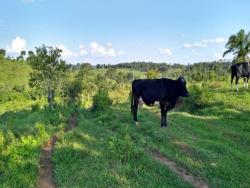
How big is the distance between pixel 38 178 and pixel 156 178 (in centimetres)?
331

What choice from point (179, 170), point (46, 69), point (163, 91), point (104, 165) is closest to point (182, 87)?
point (163, 91)

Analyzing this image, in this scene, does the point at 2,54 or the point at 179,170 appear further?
the point at 2,54

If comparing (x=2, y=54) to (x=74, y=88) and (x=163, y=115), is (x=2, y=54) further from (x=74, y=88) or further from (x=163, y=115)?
(x=163, y=115)

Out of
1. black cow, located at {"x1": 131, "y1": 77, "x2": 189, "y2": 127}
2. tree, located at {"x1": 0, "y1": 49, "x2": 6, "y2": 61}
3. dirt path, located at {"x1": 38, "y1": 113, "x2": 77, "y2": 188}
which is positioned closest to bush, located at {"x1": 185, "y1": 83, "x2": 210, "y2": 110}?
black cow, located at {"x1": 131, "y1": 77, "x2": 189, "y2": 127}

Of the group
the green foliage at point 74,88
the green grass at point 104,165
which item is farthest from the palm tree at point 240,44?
the green grass at point 104,165

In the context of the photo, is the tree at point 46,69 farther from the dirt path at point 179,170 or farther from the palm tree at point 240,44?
the palm tree at point 240,44

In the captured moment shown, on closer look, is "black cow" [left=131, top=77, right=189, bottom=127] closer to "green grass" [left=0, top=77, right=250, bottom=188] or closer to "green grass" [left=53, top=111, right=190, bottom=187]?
"green grass" [left=0, top=77, right=250, bottom=188]

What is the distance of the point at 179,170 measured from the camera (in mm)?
9859

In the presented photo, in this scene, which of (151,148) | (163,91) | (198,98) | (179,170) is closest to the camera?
(179,170)

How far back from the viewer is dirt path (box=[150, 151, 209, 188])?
29.0 ft

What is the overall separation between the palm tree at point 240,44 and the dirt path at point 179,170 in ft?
106

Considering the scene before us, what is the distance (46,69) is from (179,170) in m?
19.0

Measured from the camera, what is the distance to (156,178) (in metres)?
9.18

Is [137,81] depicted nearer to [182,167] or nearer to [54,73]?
[182,167]
